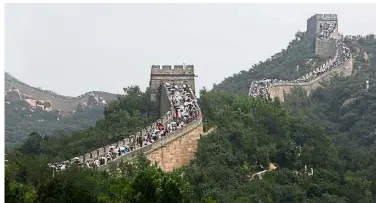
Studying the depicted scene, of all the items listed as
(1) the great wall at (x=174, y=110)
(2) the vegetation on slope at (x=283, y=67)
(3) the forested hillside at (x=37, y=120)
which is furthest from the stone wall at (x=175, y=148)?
(3) the forested hillside at (x=37, y=120)

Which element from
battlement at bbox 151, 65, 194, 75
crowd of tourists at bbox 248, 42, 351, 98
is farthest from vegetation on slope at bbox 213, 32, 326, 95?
battlement at bbox 151, 65, 194, 75

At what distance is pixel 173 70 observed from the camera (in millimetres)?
37562

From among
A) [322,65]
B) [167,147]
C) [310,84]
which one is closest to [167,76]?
[167,147]

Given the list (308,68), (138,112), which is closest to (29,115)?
(308,68)

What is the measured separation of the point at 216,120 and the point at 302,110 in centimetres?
1754

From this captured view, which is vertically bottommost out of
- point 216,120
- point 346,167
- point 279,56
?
point 346,167

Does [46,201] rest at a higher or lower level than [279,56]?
lower

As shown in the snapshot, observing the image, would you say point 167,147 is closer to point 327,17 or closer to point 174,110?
point 174,110

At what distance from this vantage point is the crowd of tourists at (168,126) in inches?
934

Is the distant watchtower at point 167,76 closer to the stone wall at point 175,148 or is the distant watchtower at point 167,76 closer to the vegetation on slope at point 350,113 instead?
the stone wall at point 175,148

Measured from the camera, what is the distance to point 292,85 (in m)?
52.7

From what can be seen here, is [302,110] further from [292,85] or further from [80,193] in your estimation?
[80,193]

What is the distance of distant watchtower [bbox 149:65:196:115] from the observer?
37250 mm

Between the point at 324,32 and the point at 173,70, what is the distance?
37.3m
